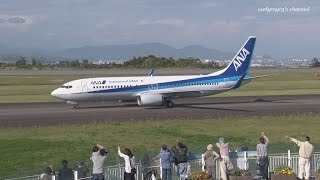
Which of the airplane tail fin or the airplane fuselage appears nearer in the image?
the airplane fuselage

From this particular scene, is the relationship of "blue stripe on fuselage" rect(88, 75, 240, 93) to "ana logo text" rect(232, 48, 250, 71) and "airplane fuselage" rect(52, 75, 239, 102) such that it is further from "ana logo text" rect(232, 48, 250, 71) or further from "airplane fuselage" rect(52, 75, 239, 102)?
"ana logo text" rect(232, 48, 250, 71)

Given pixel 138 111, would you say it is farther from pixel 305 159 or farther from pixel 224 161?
pixel 305 159

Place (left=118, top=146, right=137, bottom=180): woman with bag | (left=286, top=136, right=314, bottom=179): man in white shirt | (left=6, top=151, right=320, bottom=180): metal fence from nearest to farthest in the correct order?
(left=118, top=146, right=137, bottom=180): woman with bag < (left=6, top=151, right=320, bottom=180): metal fence < (left=286, top=136, right=314, bottom=179): man in white shirt

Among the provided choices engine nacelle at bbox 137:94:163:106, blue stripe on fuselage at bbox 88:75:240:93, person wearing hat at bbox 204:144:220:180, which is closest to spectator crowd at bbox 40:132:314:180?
person wearing hat at bbox 204:144:220:180

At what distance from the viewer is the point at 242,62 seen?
196 ft

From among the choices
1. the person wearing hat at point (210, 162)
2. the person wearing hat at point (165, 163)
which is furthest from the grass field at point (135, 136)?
the person wearing hat at point (210, 162)

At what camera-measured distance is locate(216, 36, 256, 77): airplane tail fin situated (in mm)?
59125

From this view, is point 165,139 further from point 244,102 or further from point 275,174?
point 244,102

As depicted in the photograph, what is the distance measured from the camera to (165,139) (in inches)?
1326

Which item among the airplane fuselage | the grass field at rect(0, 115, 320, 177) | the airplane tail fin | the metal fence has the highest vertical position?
the airplane tail fin

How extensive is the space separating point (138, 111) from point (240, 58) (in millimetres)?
14552

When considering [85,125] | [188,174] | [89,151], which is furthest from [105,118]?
[188,174]

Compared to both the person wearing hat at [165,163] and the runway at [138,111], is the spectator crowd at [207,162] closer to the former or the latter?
the person wearing hat at [165,163]

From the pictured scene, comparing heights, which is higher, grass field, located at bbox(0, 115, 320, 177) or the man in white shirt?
the man in white shirt
